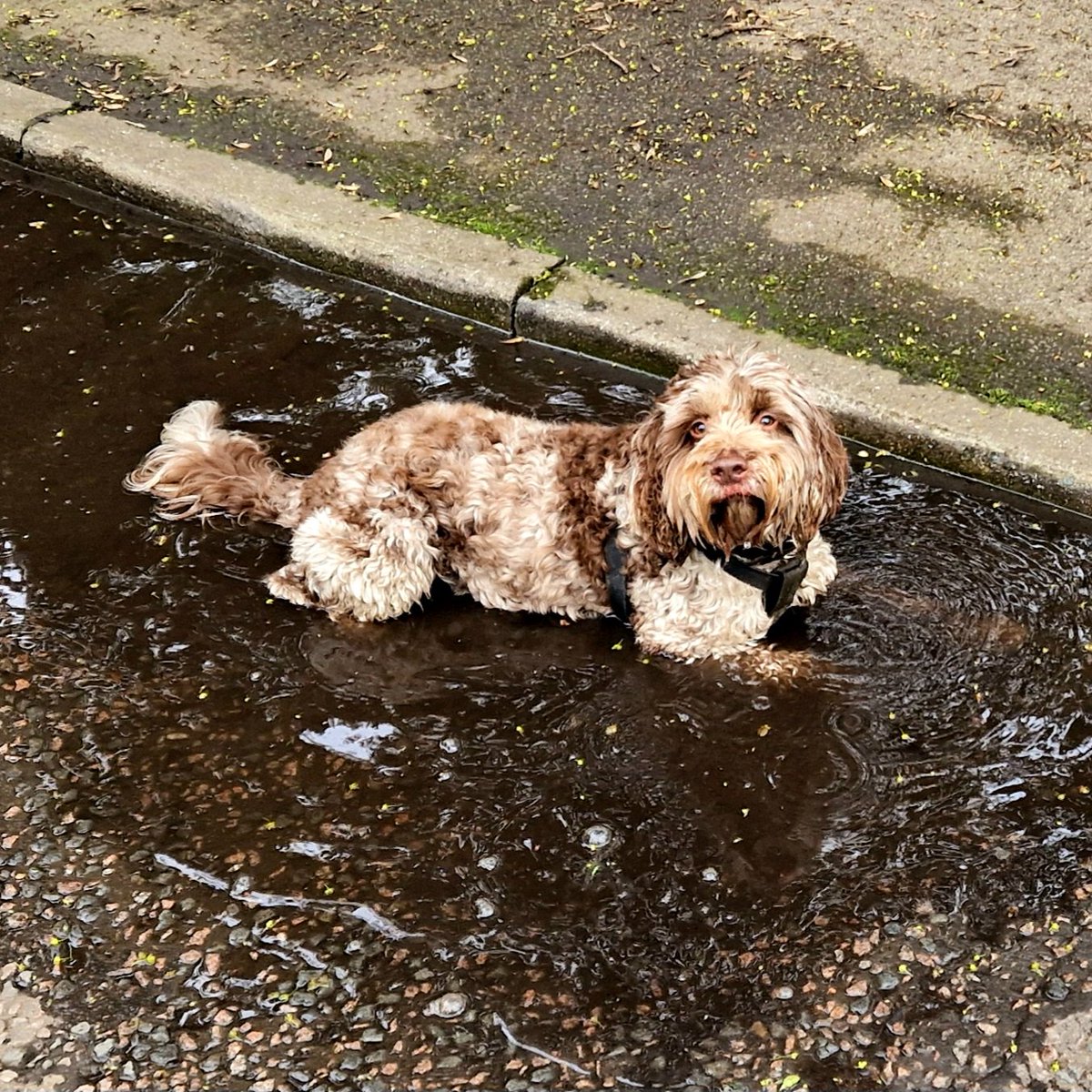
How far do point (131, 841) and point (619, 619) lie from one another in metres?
2.04

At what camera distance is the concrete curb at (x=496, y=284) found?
18.5 ft

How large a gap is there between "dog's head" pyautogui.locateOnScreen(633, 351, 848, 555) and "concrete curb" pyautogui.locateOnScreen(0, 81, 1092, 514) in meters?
1.39

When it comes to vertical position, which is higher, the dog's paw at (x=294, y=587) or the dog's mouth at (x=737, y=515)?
the dog's mouth at (x=737, y=515)

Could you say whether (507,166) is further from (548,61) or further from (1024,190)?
(1024,190)

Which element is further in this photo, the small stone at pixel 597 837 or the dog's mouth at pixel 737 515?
the dog's mouth at pixel 737 515

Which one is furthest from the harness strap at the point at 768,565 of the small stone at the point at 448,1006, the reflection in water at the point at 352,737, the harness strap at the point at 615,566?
the small stone at the point at 448,1006

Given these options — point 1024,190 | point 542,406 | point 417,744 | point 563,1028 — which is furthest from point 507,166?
point 563,1028

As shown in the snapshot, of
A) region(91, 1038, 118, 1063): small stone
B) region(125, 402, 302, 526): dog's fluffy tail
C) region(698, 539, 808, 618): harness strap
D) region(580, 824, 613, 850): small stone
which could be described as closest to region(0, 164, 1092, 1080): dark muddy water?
region(580, 824, 613, 850): small stone

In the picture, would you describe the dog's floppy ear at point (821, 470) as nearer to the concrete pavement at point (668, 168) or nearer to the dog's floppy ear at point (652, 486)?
the dog's floppy ear at point (652, 486)

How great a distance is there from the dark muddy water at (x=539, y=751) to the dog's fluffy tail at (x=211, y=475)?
0.15 metres

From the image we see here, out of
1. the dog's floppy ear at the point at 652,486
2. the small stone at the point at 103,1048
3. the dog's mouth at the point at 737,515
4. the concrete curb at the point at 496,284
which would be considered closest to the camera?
the small stone at the point at 103,1048

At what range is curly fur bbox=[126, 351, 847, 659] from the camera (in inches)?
185

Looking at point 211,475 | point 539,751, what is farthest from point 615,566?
point 211,475

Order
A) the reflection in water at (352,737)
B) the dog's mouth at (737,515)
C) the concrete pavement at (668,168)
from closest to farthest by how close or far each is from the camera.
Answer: the dog's mouth at (737,515) → the reflection in water at (352,737) → the concrete pavement at (668,168)
